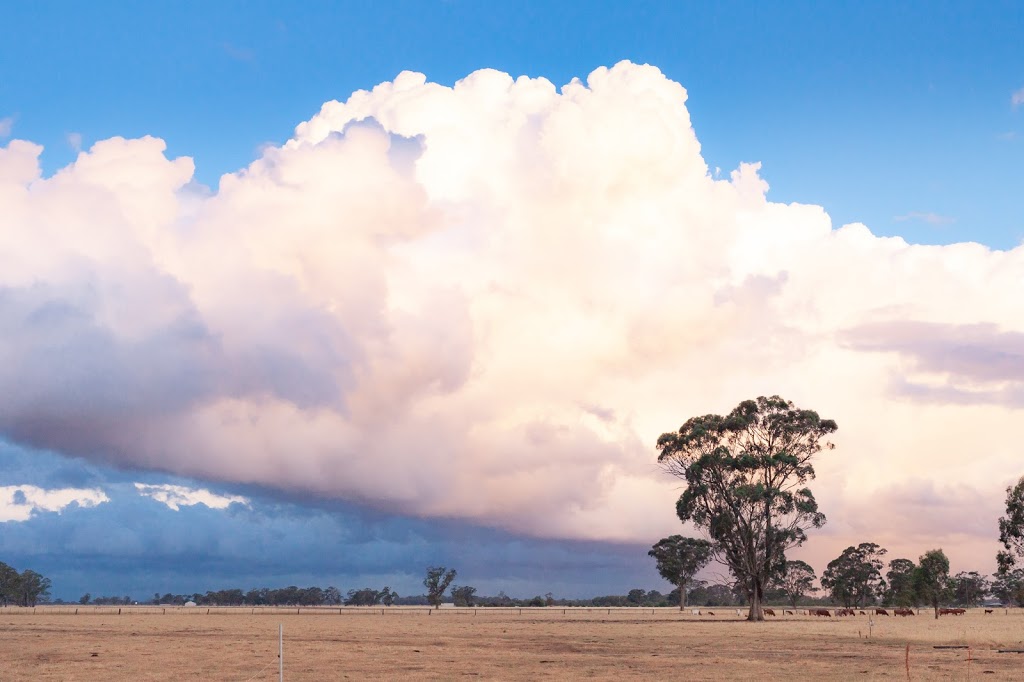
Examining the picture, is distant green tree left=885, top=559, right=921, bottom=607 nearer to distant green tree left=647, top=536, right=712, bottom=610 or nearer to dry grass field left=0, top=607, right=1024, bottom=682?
distant green tree left=647, top=536, right=712, bottom=610

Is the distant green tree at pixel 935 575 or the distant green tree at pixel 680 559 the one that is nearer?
the distant green tree at pixel 935 575

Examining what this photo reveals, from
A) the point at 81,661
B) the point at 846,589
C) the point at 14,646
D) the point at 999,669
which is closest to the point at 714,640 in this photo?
the point at 999,669

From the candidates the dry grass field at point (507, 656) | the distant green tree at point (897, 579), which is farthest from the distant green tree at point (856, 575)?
the dry grass field at point (507, 656)

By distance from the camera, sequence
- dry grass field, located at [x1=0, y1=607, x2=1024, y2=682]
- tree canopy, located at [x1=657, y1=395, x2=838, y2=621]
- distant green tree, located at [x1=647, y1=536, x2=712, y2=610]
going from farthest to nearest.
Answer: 1. distant green tree, located at [x1=647, y1=536, x2=712, y2=610]
2. tree canopy, located at [x1=657, y1=395, x2=838, y2=621]
3. dry grass field, located at [x1=0, y1=607, x2=1024, y2=682]

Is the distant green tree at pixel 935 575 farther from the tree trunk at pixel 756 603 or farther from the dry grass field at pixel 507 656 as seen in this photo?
the dry grass field at pixel 507 656

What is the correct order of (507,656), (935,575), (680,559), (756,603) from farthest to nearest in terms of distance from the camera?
(680,559), (935,575), (756,603), (507,656)

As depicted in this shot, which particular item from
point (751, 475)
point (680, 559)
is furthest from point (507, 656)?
point (680, 559)

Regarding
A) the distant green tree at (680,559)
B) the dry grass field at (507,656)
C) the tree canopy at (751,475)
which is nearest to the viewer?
the dry grass field at (507,656)

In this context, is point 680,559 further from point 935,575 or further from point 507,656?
point 507,656

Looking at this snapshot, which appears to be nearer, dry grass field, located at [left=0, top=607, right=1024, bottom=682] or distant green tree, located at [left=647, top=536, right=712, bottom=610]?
dry grass field, located at [left=0, top=607, right=1024, bottom=682]

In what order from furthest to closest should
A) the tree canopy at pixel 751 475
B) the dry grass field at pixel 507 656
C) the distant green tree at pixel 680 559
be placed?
the distant green tree at pixel 680 559
the tree canopy at pixel 751 475
the dry grass field at pixel 507 656

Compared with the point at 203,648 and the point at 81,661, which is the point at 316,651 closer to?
the point at 203,648

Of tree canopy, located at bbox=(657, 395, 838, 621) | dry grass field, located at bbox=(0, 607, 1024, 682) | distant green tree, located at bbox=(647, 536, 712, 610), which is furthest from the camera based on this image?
distant green tree, located at bbox=(647, 536, 712, 610)

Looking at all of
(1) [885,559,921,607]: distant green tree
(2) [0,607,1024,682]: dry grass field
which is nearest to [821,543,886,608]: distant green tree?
(1) [885,559,921,607]: distant green tree
